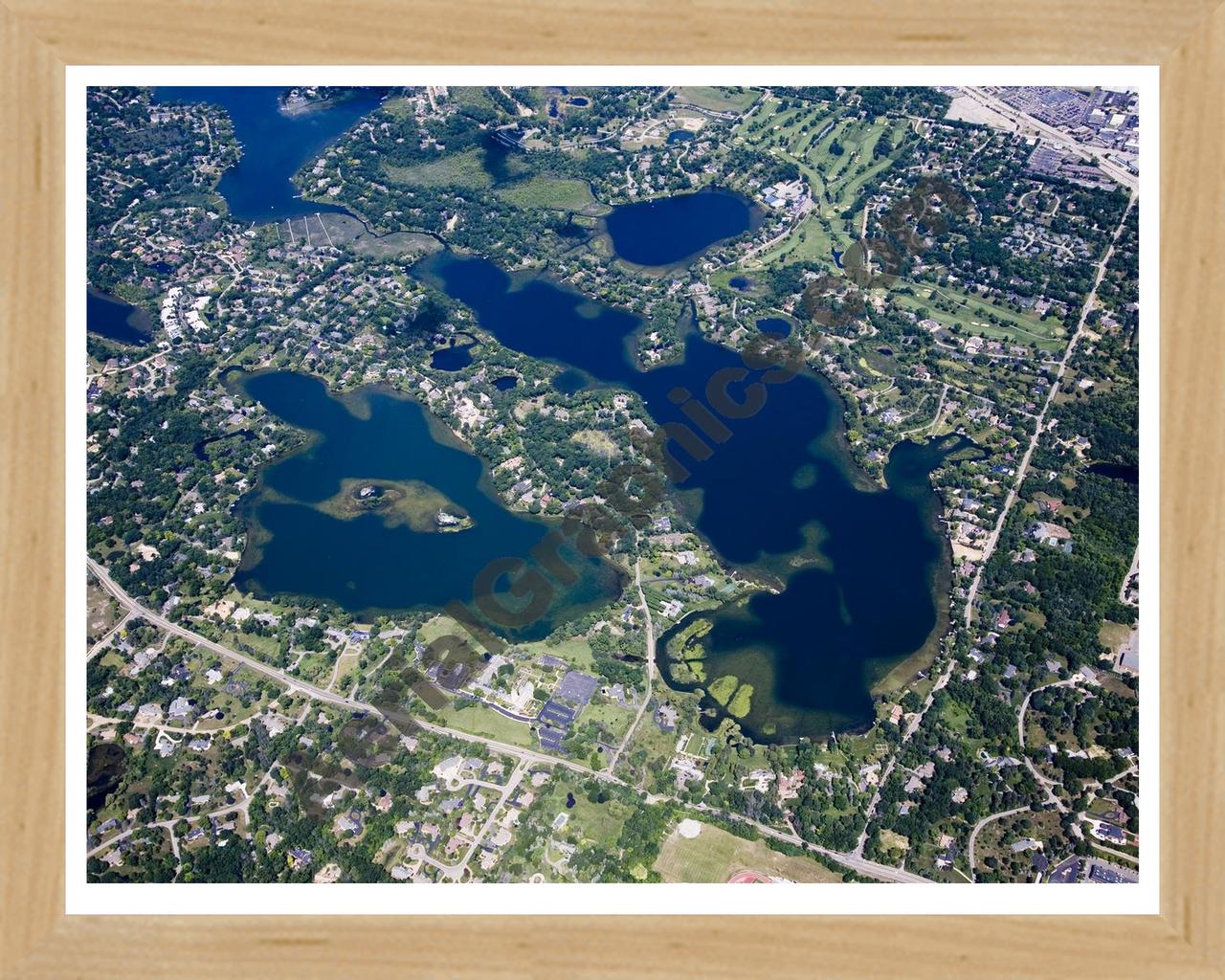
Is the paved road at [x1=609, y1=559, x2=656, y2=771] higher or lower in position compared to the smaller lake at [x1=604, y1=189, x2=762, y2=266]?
lower

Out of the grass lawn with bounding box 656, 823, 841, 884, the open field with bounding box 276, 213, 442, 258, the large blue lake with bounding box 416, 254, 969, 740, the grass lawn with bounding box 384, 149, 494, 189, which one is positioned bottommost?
the grass lawn with bounding box 656, 823, 841, 884

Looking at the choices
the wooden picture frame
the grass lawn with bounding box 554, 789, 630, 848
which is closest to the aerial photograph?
the grass lawn with bounding box 554, 789, 630, 848

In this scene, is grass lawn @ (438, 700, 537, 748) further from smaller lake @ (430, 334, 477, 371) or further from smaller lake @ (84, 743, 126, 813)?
smaller lake @ (430, 334, 477, 371)

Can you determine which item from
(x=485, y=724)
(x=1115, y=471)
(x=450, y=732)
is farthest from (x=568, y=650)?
(x=1115, y=471)

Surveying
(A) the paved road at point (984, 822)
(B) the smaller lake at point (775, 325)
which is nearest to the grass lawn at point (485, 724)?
A: (A) the paved road at point (984, 822)
